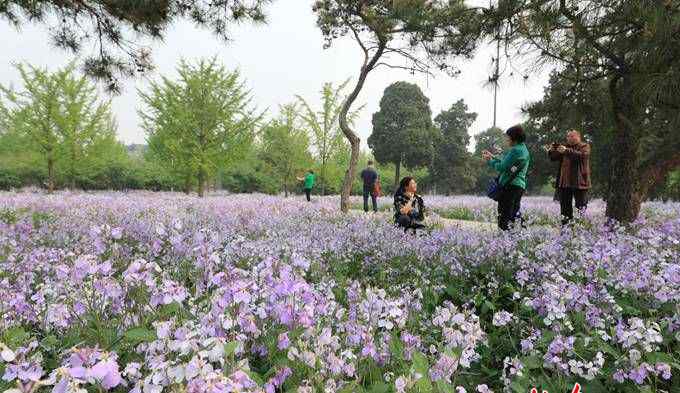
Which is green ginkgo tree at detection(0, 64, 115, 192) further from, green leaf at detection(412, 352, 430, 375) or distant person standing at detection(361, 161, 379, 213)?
green leaf at detection(412, 352, 430, 375)

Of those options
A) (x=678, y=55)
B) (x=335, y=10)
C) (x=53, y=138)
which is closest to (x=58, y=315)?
(x=678, y=55)

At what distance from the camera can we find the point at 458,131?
4709cm

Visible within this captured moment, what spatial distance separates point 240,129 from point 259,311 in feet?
66.3

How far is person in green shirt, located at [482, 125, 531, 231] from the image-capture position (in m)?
7.46

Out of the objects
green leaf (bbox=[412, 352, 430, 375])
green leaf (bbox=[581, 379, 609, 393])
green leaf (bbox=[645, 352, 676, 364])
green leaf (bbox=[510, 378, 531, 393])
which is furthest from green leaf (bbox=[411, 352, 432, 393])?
green leaf (bbox=[645, 352, 676, 364])

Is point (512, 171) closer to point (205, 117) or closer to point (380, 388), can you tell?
point (380, 388)

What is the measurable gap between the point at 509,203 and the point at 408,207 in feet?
5.48

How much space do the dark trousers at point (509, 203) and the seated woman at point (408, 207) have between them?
4.50ft

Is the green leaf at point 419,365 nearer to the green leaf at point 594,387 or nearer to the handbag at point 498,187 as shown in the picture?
the green leaf at point 594,387

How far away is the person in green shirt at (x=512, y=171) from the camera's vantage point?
746 cm

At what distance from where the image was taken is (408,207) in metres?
8.56

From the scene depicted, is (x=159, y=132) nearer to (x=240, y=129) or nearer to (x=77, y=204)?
(x=240, y=129)

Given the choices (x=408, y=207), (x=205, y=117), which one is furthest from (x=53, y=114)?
(x=408, y=207)

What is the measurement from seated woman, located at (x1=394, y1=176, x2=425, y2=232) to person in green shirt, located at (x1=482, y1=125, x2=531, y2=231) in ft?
4.59
